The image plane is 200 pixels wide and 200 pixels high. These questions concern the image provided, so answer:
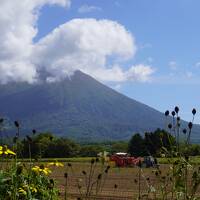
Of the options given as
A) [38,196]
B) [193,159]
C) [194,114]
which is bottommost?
[38,196]

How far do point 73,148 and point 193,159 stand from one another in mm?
63423

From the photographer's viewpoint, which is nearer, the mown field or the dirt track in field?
the mown field

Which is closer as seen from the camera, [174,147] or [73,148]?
[174,147]

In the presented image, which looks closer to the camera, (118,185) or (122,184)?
(118,185)

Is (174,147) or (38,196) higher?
(174,147)

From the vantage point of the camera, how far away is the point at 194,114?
4.63 m

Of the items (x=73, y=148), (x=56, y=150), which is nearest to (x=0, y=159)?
(x=56, y=150)

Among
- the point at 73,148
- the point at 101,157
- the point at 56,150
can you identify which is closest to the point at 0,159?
the point at 101,157

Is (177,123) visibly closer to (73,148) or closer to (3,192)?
(3,192)

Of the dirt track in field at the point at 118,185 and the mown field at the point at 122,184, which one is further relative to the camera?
the dirt track in field at the point at 118,185

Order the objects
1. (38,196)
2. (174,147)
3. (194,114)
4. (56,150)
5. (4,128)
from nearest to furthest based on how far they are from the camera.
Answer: (194,114), (174,147), (4,128), (38,196), (56,150)

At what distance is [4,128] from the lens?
209 inches

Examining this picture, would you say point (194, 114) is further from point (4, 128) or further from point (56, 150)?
point (56, 150)

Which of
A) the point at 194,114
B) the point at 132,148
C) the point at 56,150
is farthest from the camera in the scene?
the point at 56,150
